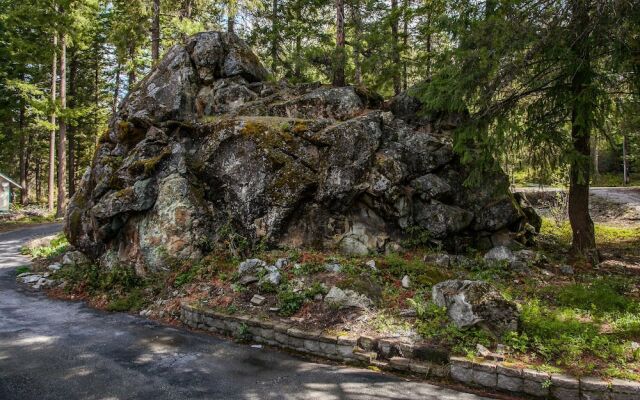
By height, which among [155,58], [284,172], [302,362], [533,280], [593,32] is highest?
[155,58]

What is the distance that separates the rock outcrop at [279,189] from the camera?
9820 millimetres

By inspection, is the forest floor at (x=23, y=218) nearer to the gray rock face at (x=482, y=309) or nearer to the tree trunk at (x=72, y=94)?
the tree trunk at (x=72, y=94)

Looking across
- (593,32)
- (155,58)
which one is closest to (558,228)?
(593,32)

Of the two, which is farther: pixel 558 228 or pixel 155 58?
pixel 155 58

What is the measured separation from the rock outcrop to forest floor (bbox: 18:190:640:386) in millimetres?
690

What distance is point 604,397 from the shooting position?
4473 mm

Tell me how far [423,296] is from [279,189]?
14.8 ft

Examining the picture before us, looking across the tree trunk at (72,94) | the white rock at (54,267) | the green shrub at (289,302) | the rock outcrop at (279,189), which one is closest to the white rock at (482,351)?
the green shrub at (289,302)

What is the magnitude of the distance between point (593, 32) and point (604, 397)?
285 inches

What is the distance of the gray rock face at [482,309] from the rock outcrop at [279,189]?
3.62 metres

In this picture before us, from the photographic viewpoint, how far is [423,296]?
23.3ft

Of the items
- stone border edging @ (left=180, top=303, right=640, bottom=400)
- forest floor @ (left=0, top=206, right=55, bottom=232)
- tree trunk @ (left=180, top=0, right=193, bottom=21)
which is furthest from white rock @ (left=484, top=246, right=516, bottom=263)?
forest floor @ (left=0, top=206, right=55, bottom=232)

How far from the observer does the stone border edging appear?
4.56 metres

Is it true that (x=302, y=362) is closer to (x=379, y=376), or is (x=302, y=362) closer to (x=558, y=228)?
(x=379, y=376)
